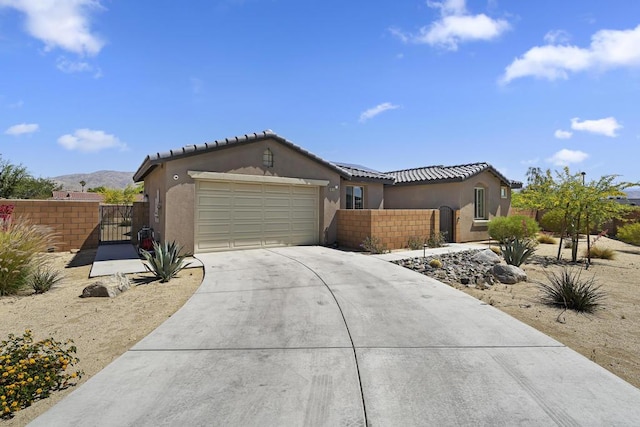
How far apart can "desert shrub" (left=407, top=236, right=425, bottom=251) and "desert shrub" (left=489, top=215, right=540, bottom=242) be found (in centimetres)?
424

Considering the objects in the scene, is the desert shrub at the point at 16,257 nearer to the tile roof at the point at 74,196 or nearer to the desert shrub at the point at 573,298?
the desert shrub at the point at 573,298

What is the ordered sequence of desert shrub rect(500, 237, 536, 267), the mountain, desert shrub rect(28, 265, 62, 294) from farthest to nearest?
the mountain → desert shrub rect(500, 237, 536, 267) → desert shrub rect(28, 265, 62, 294)

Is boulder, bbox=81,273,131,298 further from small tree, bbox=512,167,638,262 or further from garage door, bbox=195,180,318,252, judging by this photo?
small tree, bbox=512,167,638,262

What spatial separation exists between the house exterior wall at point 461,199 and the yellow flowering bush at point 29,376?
52.1 feet

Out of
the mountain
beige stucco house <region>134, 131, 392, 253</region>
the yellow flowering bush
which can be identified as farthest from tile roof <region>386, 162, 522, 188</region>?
the mountain

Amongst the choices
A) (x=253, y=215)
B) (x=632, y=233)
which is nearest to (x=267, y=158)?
(x=253, y=215)

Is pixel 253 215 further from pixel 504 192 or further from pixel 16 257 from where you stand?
pixel 504 192

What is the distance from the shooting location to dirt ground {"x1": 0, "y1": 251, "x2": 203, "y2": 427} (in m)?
4.38

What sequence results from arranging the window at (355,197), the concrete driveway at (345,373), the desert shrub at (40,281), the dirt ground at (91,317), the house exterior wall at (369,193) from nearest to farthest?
the concrete driveway at (345,373)
the dirt ground at (91,317)
the desert shrub at (40,281)
the house exterior wall at (369,193)
the window at (355,197)

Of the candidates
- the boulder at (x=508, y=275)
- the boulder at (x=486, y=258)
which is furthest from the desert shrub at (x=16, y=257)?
the boulder at (x=486, y=258)

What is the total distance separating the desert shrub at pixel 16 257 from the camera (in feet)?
23.5

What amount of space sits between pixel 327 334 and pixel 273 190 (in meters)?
9.38

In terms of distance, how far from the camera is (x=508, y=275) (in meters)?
8.94

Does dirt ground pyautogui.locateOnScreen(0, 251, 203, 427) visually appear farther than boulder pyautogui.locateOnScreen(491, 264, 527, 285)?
No
